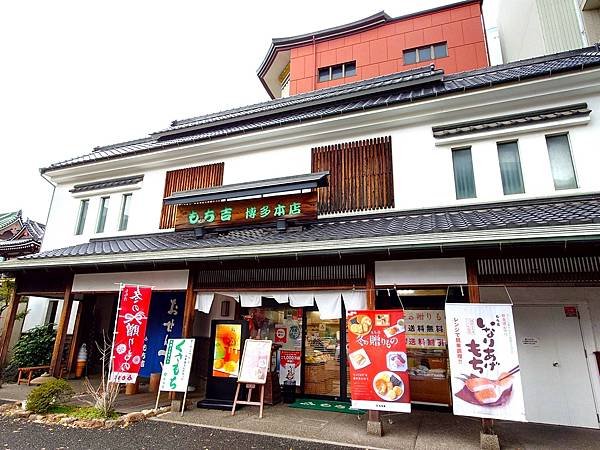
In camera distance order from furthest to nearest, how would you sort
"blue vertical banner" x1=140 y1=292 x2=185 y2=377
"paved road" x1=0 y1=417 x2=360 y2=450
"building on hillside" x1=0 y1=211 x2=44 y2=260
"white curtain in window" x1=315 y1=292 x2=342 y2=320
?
"building on hillside" x1=0 y1=211 x2=44 y2=260 → "blue vertical banner" x1=140 y1=292 x2=185 y2=377 → "white curtain in window" x1=315 y1=292 x2=342 y2=320 → "paved road" x1=0 y1=417 x2=360 y2=450

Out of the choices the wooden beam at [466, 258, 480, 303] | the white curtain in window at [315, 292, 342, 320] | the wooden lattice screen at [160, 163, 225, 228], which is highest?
the wooden lattice screen at [160, 163, 225, 228]

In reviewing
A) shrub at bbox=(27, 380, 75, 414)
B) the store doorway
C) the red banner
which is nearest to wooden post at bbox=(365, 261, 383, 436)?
the store doorway

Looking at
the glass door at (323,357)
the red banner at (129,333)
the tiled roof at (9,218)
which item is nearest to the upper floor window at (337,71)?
the glass door at (323,357)

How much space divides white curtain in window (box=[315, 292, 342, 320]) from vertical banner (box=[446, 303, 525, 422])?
1835mm

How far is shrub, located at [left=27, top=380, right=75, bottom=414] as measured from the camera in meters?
6.44

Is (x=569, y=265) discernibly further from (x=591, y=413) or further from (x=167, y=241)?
(x=167, y=241)

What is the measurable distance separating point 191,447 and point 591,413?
6566 mm

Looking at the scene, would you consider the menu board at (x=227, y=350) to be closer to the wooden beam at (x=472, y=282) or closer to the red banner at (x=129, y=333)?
the red banner at (x=129, y=333)

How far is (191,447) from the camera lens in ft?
16.3

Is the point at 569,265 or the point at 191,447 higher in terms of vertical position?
the point at 569,265

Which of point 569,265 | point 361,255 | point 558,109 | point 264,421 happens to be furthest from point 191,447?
point 558,109

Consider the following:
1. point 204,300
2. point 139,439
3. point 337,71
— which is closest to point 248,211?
point 204,300

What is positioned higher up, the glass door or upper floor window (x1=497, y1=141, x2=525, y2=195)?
upper floor window (x1=497, y1=141, x2=525, y2=195)

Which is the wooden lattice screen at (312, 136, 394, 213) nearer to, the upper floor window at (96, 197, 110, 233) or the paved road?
the paved road
